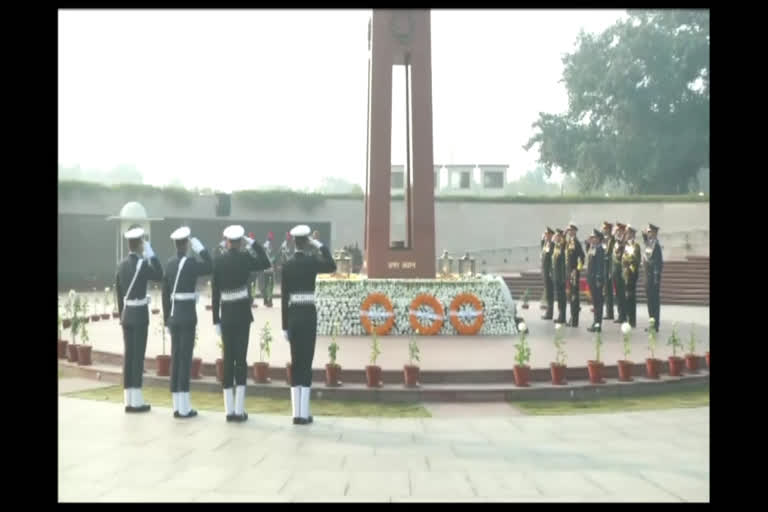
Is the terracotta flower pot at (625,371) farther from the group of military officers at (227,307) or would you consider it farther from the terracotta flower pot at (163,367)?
the terracotta flower pot at (163,367)

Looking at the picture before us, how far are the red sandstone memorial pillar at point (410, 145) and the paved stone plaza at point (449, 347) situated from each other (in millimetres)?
1409

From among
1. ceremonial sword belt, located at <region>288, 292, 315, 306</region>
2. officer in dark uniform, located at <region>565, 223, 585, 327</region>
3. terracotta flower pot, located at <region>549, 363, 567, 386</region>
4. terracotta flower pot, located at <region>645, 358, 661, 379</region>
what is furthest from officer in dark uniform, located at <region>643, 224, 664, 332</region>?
ceremonial sword belt, located at <region>288, 292, 315, 306</region>

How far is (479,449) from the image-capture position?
226 inches

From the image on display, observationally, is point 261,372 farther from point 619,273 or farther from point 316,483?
point 619,273

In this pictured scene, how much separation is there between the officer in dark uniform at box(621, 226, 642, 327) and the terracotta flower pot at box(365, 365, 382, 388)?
621 centimetres

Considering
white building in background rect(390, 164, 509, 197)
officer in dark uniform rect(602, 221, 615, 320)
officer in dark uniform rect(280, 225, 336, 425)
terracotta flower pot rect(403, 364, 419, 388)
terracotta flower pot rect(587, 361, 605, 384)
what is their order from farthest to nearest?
white building in background rect(390, 164, 509, 197)
officer in dark uniform rect(602, 221, 615, 320)
terracotta flower pot rect(587, 361, 605, 384)
terracotta flower pot rect(403, 364, 419, 388)
officer in dark uniform rect(280, 225, 336, 425)

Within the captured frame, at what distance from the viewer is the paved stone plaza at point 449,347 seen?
8.98 meters

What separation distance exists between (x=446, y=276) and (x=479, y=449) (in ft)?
23.0

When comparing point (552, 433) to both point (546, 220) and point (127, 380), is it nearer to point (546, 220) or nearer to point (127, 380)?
point (127, 380)

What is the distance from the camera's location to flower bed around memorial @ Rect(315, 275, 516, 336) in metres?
11.4

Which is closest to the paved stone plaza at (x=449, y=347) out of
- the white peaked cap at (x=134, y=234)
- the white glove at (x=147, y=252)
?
the white glove at (x=147, y=252)

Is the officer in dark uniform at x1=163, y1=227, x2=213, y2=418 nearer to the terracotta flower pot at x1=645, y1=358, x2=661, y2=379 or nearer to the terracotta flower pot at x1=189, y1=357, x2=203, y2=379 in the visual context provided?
the terracotta flower pot at x1=189, y1=357, x2=203, y2=379

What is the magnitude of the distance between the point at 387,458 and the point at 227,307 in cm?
218

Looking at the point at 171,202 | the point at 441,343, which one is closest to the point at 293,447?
the point at 441,343
